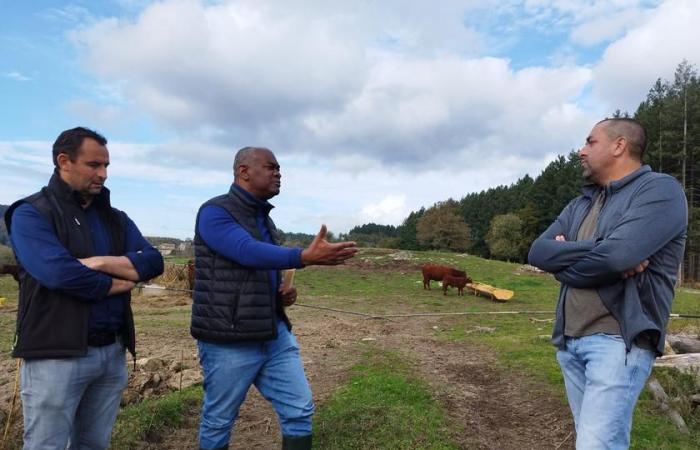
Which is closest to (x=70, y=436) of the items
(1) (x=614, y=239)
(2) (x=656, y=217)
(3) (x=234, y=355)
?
(3) (x=234, y=355)

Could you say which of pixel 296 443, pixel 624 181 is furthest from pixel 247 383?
pixel 624 181

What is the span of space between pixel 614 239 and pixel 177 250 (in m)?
40.9

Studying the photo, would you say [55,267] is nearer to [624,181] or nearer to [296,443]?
[296,443]

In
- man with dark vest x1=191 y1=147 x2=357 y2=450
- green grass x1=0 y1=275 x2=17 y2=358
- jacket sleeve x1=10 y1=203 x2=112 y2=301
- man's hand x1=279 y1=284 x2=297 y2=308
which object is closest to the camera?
jacket sleeve x1=10 y1=203 x2=112 y2=301

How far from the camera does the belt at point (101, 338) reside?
9.47 ft

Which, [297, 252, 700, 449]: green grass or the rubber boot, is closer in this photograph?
the rubber boot

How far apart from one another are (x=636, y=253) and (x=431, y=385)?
3.90 m

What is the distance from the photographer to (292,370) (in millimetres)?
3377

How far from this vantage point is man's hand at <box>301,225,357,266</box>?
288 centimetres

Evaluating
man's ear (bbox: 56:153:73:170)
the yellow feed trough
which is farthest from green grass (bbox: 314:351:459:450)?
the yellow feed trough

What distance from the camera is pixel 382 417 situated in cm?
477

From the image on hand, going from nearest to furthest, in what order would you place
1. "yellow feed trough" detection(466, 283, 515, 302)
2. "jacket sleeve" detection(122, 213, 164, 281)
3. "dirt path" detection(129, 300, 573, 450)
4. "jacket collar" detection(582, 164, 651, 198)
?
"jacket collar" detection(582, 164, 651, 198) → "jacket sleeve" detection(122, 213, 164, 281) → "dirt path" detection(129, 300, 573, 450) → "yellow feed trough" detection(466, 283, 515, 302)

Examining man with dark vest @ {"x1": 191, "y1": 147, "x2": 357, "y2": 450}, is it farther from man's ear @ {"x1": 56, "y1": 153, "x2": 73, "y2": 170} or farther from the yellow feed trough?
the yellow feed trough

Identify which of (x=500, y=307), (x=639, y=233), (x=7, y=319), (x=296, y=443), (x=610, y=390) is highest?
(x=639, y=233)
